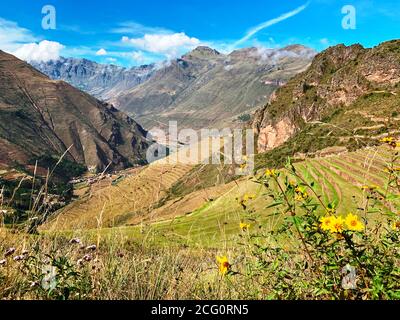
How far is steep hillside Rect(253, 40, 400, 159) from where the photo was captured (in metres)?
110

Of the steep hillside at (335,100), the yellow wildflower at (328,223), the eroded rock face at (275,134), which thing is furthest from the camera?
the eroded rock face at (275,134)

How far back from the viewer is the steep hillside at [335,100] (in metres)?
110

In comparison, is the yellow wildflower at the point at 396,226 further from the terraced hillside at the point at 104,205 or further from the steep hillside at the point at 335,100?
the steep hillside at the point at 335,100

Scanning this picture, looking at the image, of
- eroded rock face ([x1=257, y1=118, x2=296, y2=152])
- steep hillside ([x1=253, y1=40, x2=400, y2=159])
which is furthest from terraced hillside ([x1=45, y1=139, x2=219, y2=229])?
eroded rock face ([x1=257, y1=118, x2=296, y2=152])

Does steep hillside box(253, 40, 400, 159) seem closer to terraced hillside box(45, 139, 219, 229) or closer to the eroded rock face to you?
the eroded rock face

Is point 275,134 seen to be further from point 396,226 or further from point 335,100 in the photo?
point 396,226

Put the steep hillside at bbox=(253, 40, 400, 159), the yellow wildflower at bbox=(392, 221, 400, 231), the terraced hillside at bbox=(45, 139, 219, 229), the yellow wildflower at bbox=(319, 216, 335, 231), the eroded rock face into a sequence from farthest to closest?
1. the eroded rock face
2. the steep hillside at bbox=(253, 40, 400, 159)
3. the terraced hillside at bbox=(45, 139, 219, 229)
4. the yellow wildflower at bbox=(392, 221, 400, 231)
5. the yellow wildflower at bbox=(319, 216, 335, 231)

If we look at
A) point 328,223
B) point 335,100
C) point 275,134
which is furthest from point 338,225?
point 275,134

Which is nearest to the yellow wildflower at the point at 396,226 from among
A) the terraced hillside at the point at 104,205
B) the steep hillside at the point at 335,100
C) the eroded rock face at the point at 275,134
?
the terraced hillside at the point at 104,205

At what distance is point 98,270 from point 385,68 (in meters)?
147

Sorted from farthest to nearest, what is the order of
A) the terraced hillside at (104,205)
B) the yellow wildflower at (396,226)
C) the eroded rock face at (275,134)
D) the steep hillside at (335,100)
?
the eroded rock face at (275,134) → the steep hillside at (335,100) → the terraced hillside at (104,205) → the yellow wildflower at (396,226)
